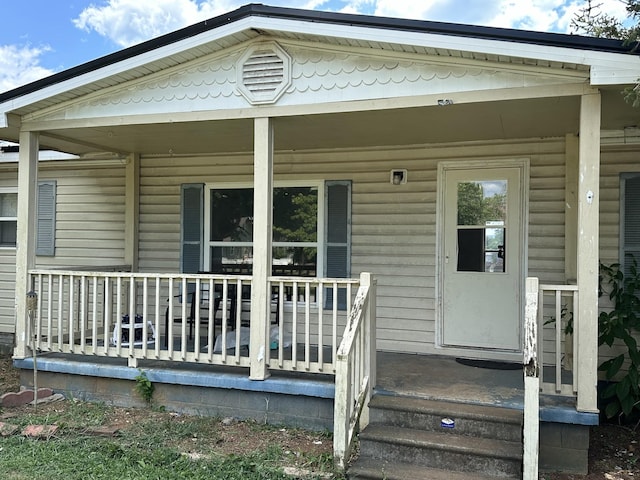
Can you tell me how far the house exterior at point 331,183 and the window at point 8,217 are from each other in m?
0.19

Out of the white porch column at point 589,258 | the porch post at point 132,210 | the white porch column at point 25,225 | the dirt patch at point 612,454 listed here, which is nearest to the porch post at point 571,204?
the dirt patch at point 612,454

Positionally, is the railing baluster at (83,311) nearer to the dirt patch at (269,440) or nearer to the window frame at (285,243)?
the dirt patch at (269,440)

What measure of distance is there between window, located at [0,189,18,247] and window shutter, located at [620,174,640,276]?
7.41 m

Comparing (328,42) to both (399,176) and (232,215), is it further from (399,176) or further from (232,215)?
(232,215)

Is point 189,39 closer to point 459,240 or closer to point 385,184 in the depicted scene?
point 385,184

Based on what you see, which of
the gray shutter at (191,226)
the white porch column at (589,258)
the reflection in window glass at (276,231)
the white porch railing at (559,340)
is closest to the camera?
the white porch column at (589,258)

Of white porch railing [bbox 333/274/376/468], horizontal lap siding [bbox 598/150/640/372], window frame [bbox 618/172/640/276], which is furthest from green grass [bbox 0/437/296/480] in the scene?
window frame [bbox 618/172/640/276]

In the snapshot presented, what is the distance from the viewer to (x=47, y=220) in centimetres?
704

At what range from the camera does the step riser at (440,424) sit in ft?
11.5

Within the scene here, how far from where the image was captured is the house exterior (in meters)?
3.74

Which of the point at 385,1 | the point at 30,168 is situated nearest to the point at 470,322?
the point at 30,168

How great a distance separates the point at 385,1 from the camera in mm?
13102

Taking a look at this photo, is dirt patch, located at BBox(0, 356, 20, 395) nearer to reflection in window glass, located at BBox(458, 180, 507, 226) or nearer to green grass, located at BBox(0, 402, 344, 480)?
green grass, located at BBox(0, 402, 344, 480)

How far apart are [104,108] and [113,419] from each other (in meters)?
2.75
